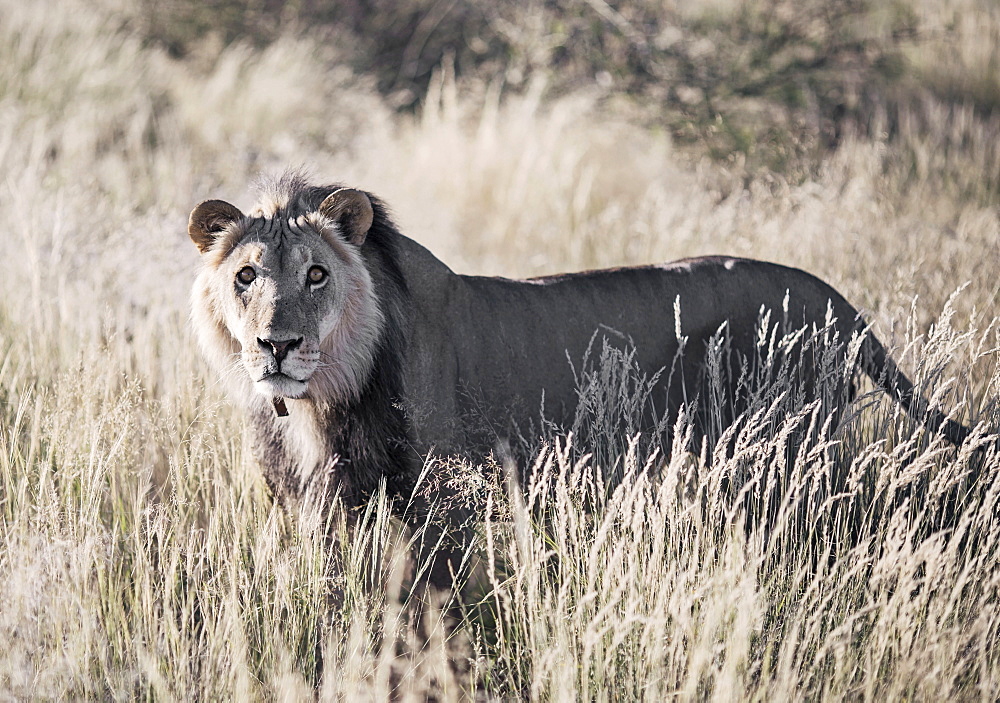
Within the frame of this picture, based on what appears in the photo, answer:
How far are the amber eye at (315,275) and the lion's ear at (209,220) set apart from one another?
37cm

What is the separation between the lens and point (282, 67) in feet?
39.7

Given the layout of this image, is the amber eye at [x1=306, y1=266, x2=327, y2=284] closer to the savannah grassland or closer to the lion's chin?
the lion's chin

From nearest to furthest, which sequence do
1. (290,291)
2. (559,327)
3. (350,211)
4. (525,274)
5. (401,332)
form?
(290,291) → (350,211) → (401,332) → (559,327) → (525,274)

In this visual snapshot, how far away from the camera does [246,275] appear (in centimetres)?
333

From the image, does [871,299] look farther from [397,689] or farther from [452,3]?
[452,3]

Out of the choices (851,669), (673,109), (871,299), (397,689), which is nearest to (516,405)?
(397,689)

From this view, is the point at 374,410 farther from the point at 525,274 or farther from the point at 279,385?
the point at 525,274

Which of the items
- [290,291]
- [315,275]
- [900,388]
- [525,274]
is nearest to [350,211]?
[315,275]

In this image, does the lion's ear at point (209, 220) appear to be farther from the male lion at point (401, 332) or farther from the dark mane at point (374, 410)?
the dark mane at point (374, 410)

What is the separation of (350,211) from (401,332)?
1.60 ft

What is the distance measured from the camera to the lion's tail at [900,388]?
3.80 meters

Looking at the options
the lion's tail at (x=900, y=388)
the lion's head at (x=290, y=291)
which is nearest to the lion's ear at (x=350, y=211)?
the lion's head at (x=290, y=291)

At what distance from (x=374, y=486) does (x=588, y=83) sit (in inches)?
336

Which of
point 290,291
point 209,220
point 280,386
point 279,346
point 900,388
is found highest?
point 209,220
